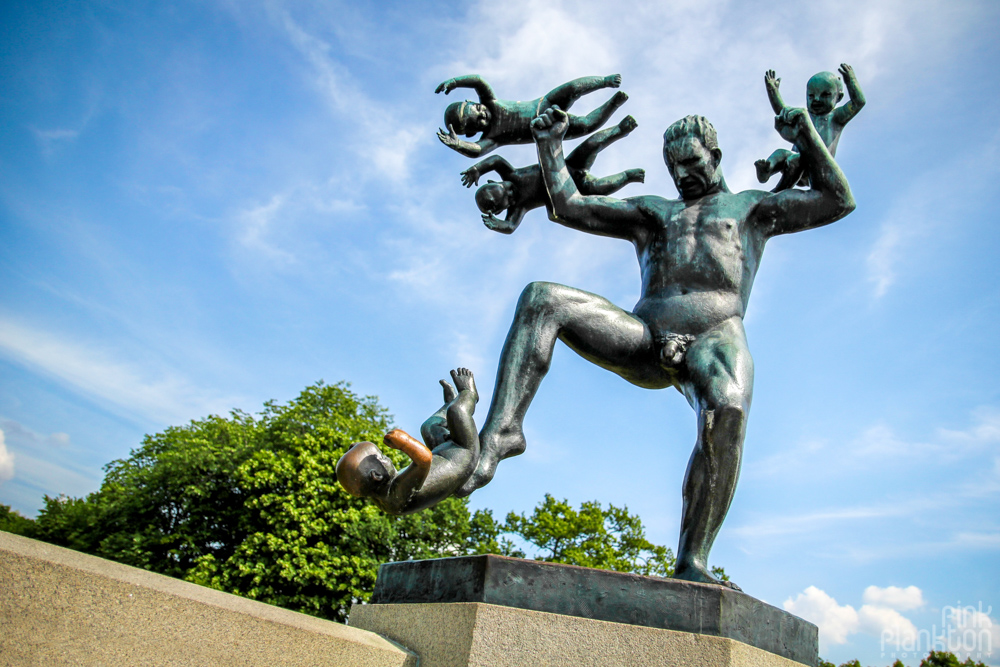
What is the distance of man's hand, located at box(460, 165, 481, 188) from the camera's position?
15.9 ft

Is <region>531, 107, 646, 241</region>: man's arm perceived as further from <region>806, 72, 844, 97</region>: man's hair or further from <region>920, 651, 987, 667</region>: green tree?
<region>920, 651, 987, 667</region>: green tree

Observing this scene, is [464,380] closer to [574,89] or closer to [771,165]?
[574,89]

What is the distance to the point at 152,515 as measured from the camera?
87.0 feet

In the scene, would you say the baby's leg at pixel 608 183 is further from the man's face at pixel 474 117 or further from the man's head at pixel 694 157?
the man's face at pixel 474 117

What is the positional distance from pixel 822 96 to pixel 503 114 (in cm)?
212

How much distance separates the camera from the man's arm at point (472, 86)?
4891 mm

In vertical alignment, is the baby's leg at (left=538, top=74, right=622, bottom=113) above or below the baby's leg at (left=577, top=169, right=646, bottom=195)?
above

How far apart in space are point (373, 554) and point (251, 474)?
5241 mm

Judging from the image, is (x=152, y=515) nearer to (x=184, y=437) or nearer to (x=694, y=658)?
(x=184, y=437)

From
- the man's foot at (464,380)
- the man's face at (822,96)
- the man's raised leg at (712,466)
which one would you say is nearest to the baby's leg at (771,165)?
the man's face at (822,96)

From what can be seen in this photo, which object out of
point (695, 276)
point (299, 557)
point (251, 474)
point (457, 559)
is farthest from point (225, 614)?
point (251, 474)

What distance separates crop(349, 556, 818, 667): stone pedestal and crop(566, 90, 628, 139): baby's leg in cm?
300

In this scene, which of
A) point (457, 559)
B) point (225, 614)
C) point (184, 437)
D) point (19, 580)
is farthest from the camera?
point (184, 437)

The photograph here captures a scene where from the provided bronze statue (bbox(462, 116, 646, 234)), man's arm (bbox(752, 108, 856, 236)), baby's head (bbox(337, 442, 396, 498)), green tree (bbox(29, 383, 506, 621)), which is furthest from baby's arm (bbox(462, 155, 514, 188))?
green tree (bbox(29, 383, 506, 621))
